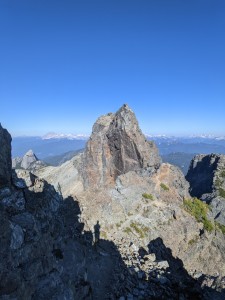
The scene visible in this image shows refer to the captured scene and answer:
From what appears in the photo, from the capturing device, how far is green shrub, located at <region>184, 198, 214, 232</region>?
65375 millimetres

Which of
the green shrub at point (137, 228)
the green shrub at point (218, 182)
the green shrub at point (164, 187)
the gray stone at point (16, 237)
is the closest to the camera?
the gray stone at point (16, 237)

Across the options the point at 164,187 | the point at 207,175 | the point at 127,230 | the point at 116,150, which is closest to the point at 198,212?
the point at 164,187

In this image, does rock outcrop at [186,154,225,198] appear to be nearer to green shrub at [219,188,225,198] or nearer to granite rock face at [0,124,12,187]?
green shrub at [219,188,225,198]

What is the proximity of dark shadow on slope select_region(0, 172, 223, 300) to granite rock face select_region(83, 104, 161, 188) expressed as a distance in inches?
1801

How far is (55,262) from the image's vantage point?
25.4 m

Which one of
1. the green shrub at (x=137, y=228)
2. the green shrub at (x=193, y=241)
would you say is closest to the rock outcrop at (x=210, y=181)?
the green shrub at (x=193, y=241)

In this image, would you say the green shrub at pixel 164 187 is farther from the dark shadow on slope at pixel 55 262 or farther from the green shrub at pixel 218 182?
the green shrub at pixel 218 182

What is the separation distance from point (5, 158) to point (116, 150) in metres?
67.3

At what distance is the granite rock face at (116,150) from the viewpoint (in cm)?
8872

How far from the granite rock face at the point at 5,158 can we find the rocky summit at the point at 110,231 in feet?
0.27

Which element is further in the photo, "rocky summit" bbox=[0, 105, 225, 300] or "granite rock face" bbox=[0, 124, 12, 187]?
"granite rock face" bbox=[0, 124, 12, 187]

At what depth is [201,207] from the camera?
73188 mm

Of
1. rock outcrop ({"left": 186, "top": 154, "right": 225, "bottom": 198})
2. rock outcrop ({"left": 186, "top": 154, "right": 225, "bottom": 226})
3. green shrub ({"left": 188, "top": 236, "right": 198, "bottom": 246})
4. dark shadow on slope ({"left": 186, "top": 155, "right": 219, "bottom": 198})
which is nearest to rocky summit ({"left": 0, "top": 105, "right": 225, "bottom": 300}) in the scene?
green shrub ({"left": 188, "top": 236, "right": 198, "bottom": 246})

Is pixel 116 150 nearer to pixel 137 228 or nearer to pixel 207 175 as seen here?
pixel 137 228
